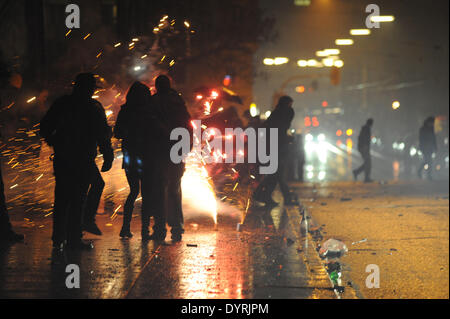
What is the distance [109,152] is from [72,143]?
484mm

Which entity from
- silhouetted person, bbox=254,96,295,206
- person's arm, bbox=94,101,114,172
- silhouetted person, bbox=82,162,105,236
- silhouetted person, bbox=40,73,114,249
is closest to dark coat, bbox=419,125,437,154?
silhouetted person, bbox=254,96,295,206

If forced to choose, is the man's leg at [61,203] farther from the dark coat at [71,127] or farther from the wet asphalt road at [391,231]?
the wet asphalt road at [391,231]

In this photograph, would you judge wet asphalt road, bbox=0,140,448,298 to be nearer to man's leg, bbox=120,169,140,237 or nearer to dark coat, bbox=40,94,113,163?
man's leg, bbox=120,169,140,237

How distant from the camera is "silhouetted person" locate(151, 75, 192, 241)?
7.92m

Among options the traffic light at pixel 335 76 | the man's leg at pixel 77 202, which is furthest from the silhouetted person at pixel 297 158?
the traffic light at pixel 335 76

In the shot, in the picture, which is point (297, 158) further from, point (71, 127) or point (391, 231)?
point (71, 127)

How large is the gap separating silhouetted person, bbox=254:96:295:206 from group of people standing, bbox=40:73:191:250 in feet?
13.3

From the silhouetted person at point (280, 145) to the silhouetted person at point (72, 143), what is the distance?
5.14 meters

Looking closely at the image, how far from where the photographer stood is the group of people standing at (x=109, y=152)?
23.3 ft

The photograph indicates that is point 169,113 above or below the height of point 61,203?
above

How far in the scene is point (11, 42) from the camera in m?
20.6

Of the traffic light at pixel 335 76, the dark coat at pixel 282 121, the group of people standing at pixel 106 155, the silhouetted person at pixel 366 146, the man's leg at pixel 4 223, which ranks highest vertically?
the traffic light at pixel 335 76

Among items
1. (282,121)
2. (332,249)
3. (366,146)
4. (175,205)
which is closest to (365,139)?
(366,146)

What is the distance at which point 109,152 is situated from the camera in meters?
7.43
